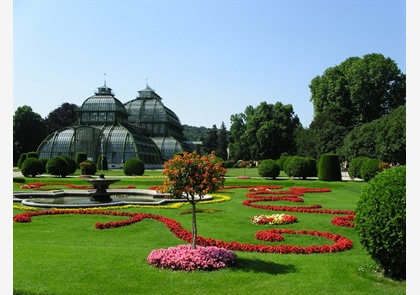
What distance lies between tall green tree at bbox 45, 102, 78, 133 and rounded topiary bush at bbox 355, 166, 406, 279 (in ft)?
267

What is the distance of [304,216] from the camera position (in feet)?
45.6

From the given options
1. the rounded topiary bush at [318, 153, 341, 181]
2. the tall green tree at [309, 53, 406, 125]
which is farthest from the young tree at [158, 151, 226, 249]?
the tall green tree at [309, 53, 406, 125]

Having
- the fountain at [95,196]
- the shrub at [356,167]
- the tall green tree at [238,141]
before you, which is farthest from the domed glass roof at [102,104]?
the fountain at [95,196]

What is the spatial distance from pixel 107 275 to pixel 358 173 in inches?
1151

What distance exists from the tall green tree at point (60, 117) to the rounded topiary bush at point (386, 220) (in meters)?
81.5

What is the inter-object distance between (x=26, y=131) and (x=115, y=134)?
72.0 feet

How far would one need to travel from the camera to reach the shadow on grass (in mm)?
7031

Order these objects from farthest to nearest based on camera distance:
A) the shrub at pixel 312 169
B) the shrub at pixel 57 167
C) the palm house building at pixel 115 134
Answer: the palm house building at pixel 115 134 → the shrub at pixel 57 167 → the shrub at pixel 312 169

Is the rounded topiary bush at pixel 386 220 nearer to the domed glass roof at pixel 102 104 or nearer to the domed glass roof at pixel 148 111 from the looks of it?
the domed glass roof at pixel 102 104

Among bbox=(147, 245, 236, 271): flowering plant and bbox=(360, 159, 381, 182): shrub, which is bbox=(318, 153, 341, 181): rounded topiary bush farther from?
bbox=(147, 245, 236, 271): flowering plant

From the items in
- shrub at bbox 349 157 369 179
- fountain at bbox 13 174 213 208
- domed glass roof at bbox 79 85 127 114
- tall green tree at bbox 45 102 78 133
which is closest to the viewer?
fountain at bbox 13 174 213 208

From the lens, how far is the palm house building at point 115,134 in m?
54.6

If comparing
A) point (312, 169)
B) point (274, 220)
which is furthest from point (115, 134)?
point (274, 220)
